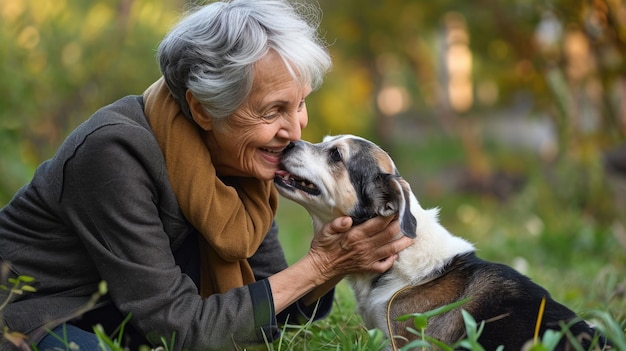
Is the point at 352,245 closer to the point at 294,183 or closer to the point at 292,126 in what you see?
the point at 294,183

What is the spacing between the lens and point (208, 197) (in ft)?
11.3

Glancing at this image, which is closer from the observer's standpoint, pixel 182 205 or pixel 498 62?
pixel 182 205

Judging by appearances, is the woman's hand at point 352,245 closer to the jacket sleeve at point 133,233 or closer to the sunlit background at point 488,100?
the jacket sleeve at point 133,233

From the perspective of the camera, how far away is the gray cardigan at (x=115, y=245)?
3.26 meters

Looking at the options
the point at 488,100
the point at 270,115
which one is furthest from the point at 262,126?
the point at 488,100

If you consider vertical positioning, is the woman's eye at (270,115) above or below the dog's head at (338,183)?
above

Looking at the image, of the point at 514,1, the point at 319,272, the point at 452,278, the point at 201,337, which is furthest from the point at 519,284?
the point at 514,1

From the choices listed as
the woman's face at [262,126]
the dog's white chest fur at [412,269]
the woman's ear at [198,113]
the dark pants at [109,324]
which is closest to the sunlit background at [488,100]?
the woman's ear at [198,113]

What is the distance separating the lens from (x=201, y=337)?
3.35 metres

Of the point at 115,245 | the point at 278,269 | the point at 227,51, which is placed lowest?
the point at 278,269

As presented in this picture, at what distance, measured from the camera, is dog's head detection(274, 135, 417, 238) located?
3.74 metres

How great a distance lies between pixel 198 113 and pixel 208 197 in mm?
372

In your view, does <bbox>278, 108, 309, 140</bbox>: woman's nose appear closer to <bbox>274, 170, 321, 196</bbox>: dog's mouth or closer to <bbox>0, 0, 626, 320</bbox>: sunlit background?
<bbox>274, 170, 321, 196</bbox>: dog's mouth

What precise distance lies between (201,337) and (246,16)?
1.35m
